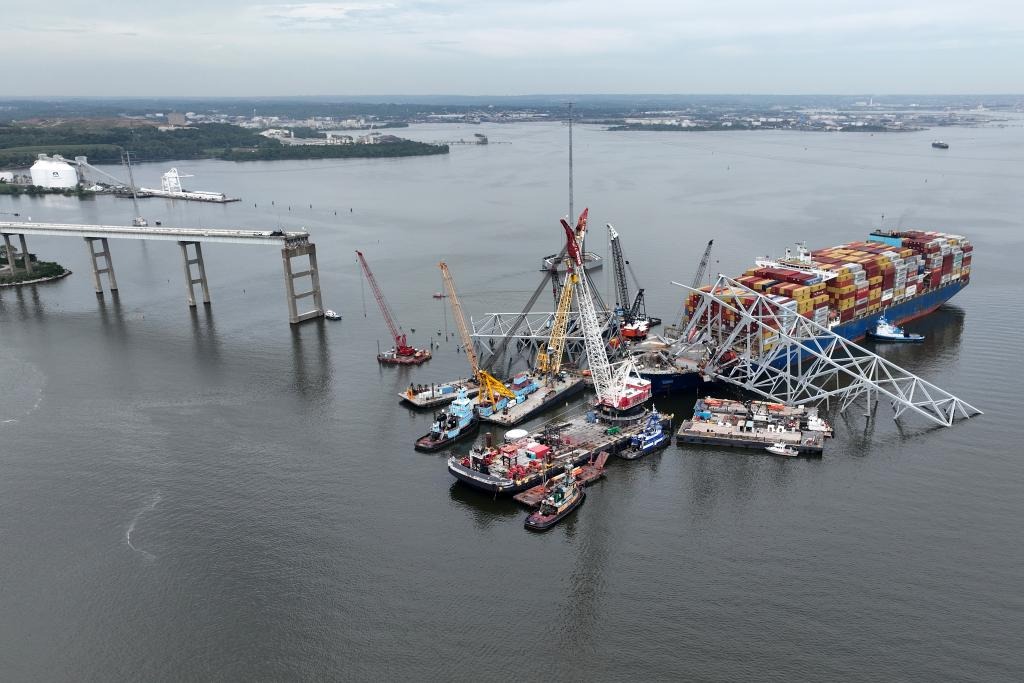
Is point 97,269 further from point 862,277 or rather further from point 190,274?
point 862,277

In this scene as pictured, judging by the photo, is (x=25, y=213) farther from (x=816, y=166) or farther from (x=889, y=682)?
(x=816, y=166)

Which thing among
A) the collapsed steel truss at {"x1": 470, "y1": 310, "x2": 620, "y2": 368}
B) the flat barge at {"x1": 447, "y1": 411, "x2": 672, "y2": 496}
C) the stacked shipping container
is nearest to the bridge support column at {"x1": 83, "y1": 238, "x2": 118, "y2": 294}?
the collapsed steel truss at {"x1": 470, "y1": 310, "x2": 620, "y2": 368}

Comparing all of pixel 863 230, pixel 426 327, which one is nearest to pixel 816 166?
pixel 863 230

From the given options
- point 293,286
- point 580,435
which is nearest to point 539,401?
point 580,435

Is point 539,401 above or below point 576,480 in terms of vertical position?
above

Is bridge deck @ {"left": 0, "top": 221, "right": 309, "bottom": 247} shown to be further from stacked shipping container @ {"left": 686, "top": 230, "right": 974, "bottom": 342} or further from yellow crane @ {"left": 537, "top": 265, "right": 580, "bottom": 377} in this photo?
stacked shipping container @ {"left": 686, "top": 230, "right": 974, "bottom": 342}

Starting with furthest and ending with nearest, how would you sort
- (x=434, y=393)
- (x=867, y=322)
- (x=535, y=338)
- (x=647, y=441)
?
(x=867, y=322)
(x=535, y=338)
(x=434, y=393)
(x=647, y=441)
